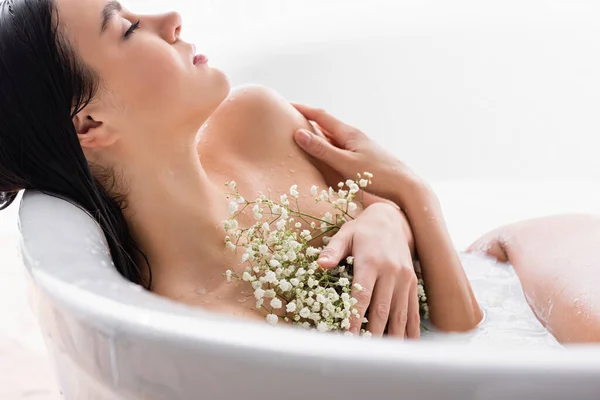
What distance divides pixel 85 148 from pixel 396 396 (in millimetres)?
824

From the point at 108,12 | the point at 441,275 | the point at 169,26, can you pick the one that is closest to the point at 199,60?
the point at 169,26

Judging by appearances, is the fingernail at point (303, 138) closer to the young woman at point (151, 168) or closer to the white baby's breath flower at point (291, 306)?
the young woman at point (151, 168)

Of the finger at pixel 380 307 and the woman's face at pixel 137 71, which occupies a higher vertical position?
the woman's face at pixel 137 71

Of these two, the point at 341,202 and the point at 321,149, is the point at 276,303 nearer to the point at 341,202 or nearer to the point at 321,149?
the point at 341,202

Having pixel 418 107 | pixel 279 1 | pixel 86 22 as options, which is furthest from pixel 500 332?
pixel 279 1

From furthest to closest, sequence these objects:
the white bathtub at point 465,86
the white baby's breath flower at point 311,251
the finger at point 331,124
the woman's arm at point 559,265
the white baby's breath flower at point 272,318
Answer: the white bathtub at point 465,86, the finger at point 331,124, the woman's arm at point 559,265, the white baby's breath flower at point 311,251, the white baby's breath flower at point 272,318

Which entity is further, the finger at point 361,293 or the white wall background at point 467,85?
the white wall background at point 467,85

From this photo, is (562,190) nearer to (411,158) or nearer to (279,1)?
(411,158)

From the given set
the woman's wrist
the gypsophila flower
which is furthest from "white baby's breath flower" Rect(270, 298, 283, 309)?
the woman's wrist

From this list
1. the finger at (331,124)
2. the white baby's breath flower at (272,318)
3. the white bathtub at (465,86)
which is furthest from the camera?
the white bathtub at (465,86)

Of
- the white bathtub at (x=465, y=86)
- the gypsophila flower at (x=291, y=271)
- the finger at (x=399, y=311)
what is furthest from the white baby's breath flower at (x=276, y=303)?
the white bathtub at (x=465, y=86)

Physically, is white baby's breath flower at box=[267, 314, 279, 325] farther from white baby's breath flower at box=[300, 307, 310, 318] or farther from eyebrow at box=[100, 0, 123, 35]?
eyebrow at box=[100, 0, 123, 35]

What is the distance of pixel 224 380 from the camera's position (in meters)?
0.99

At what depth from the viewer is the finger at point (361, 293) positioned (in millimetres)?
1454
